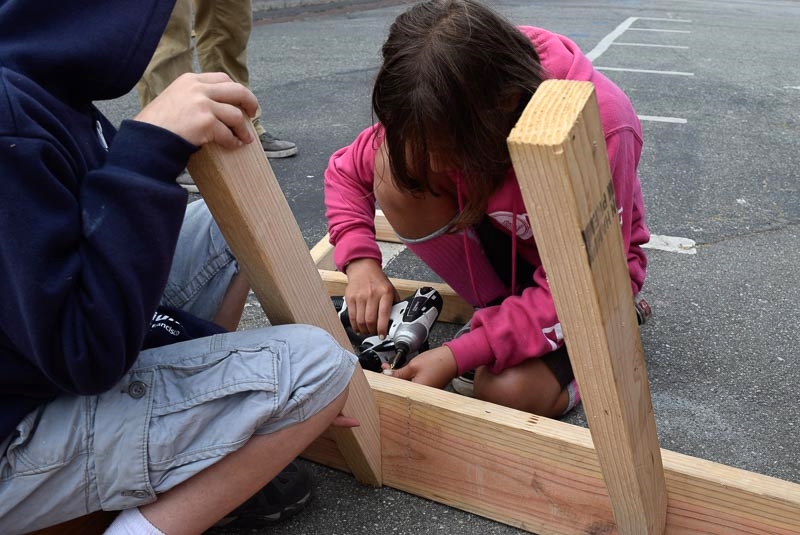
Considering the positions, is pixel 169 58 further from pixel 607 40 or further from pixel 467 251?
pixel 607 40

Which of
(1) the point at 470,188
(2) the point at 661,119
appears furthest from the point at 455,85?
(2) the point at 661,119

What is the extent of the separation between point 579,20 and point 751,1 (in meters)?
5.92

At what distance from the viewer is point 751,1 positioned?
13727 millimetres

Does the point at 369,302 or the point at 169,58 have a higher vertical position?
the point at 169,58

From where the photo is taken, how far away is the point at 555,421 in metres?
1.50

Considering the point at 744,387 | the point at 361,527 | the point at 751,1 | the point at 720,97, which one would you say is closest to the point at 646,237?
the point at 744,387

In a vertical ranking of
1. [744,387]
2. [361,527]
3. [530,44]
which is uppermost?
[530,44]

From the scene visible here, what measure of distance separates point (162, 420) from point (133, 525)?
0.18 m

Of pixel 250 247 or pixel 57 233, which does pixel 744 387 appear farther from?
pixel 57 233

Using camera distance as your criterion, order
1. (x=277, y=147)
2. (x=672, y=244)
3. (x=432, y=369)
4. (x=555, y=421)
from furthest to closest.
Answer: (x=277, y=147) < (x=672, y=244) < (x=432, y=369) < (x=555, y=421)

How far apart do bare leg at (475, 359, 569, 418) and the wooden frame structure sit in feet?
0.92

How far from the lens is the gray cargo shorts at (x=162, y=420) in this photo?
117 centimetres

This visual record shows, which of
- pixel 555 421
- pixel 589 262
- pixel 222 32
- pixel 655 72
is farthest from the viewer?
pixel 655 72

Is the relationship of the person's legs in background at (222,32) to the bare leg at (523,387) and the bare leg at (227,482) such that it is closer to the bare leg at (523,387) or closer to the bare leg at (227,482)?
the bare leg at (523,387)
